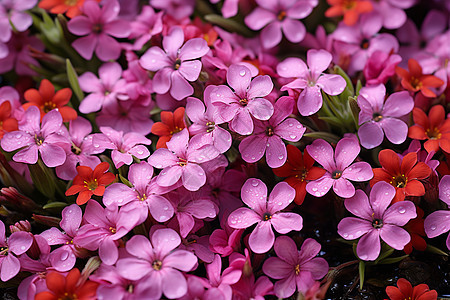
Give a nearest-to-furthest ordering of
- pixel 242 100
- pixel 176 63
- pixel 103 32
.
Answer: pixel 242 100, pixel 176 63, pixel 103 32

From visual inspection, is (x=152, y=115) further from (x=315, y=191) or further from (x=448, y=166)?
(x=448, y=166)

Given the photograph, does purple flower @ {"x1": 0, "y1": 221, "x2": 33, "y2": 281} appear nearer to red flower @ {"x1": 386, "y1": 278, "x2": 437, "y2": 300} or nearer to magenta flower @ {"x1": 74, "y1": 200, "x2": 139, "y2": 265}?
magenta flower @ {"x1": 74, "y1": 200, "x2": 139, "y2": 265}

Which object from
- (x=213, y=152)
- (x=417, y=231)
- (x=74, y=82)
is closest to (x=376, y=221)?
(x=417, y=231)

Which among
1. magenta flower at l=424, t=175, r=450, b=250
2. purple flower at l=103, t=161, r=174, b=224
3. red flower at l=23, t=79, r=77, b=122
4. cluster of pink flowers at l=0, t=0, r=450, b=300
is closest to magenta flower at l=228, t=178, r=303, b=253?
cluster of pink flowers at l=0, t=0, r=450, b=300

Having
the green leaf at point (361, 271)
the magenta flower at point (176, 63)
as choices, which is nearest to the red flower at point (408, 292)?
the green leaf at point (361, 271)

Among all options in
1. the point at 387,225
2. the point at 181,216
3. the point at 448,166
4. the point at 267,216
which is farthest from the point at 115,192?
the point at 448,166

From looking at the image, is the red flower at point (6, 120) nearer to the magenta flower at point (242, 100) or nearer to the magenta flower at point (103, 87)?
the magenta flower at point (103, 87)

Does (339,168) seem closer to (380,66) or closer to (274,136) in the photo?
(274,136)
